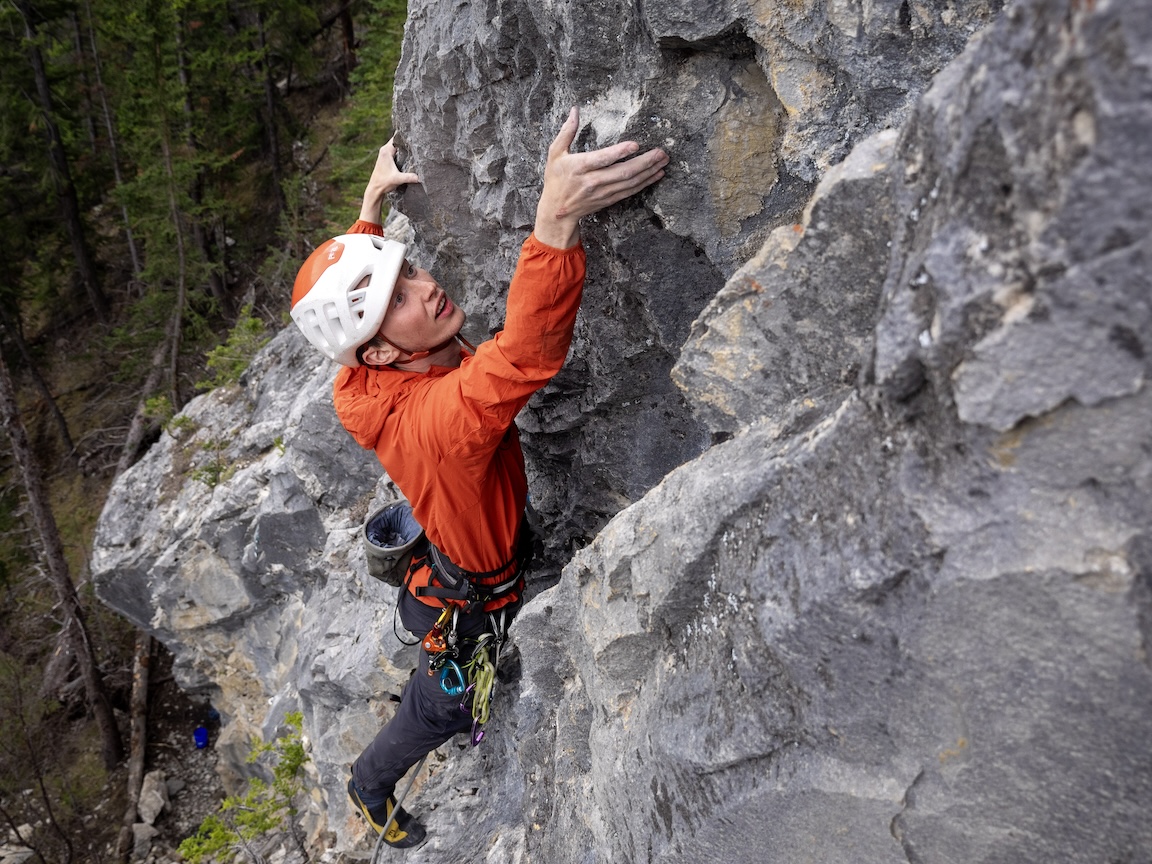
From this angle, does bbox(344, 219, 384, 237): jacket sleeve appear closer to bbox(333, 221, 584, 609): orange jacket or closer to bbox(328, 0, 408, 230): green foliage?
bbox(333, 221, 584, 609): orange jacket

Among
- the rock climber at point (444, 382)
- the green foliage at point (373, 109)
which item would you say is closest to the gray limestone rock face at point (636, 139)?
the rock climber at point (444, 382)

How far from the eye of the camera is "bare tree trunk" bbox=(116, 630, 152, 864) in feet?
38.4

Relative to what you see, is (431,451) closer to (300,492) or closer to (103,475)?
(300,492)

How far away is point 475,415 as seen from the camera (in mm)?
3070

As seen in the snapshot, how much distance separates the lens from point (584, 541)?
470cm

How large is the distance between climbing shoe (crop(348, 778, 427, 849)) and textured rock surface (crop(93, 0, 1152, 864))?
680mm

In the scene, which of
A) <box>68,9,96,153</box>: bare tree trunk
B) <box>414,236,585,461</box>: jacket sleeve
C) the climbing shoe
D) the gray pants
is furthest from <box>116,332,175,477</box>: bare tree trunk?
<box>414,236,585,461</box>: jacket sleeve

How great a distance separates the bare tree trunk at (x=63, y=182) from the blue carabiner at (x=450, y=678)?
667 inches

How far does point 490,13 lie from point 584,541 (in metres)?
2.82

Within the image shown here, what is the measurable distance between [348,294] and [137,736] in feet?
43.3

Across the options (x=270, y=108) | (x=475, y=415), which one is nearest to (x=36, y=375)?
(x=270, y=108)

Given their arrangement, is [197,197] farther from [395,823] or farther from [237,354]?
[395,823]

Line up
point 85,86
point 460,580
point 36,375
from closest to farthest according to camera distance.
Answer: point 460,580 → point 36,375 → point 85,86

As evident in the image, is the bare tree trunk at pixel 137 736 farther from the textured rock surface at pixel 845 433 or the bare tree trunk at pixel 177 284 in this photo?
the textured rock surface at pixel 845 433
